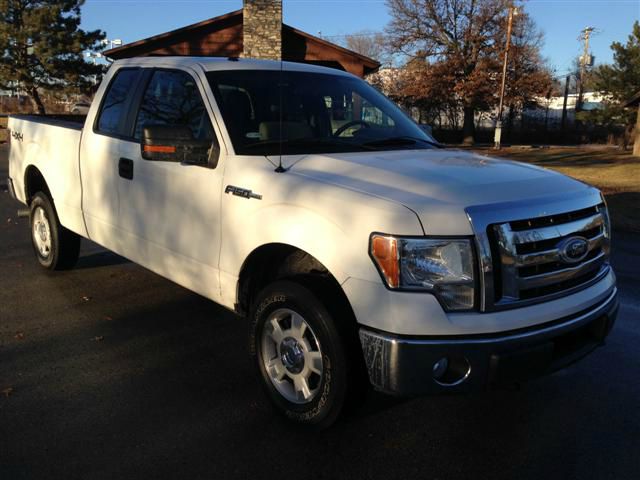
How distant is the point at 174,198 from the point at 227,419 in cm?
148

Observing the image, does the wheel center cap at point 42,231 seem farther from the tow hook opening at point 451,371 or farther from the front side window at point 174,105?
the tow hook opening at point 451,371

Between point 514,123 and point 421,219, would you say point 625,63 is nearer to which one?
point 514,123

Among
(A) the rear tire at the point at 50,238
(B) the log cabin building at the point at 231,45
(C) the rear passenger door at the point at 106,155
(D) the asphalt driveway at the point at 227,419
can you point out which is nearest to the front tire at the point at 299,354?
(D) the asphalt driveway at the point at 227,419

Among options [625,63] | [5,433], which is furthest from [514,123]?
[5,433]

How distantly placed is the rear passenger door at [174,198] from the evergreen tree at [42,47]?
33.0m

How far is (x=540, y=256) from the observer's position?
2.90 m

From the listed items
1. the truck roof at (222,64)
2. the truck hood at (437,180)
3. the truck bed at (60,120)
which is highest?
the truck roof at (222,64)

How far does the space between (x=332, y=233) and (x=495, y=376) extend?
3.27ft

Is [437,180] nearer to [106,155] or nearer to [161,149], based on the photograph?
[161,149]

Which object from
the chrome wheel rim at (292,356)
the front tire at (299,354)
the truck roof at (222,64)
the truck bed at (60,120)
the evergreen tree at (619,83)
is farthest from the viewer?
the evergreen tree at (619,83)

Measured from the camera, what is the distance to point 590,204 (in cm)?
326

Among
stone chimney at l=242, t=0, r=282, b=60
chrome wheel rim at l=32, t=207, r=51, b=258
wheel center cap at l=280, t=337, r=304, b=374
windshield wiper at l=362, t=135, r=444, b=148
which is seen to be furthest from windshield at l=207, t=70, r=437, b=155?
stone chimney at l=242, t=0, r=282, b=60

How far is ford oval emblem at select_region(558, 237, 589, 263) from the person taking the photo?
9.84 feet

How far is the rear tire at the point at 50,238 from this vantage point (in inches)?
232
